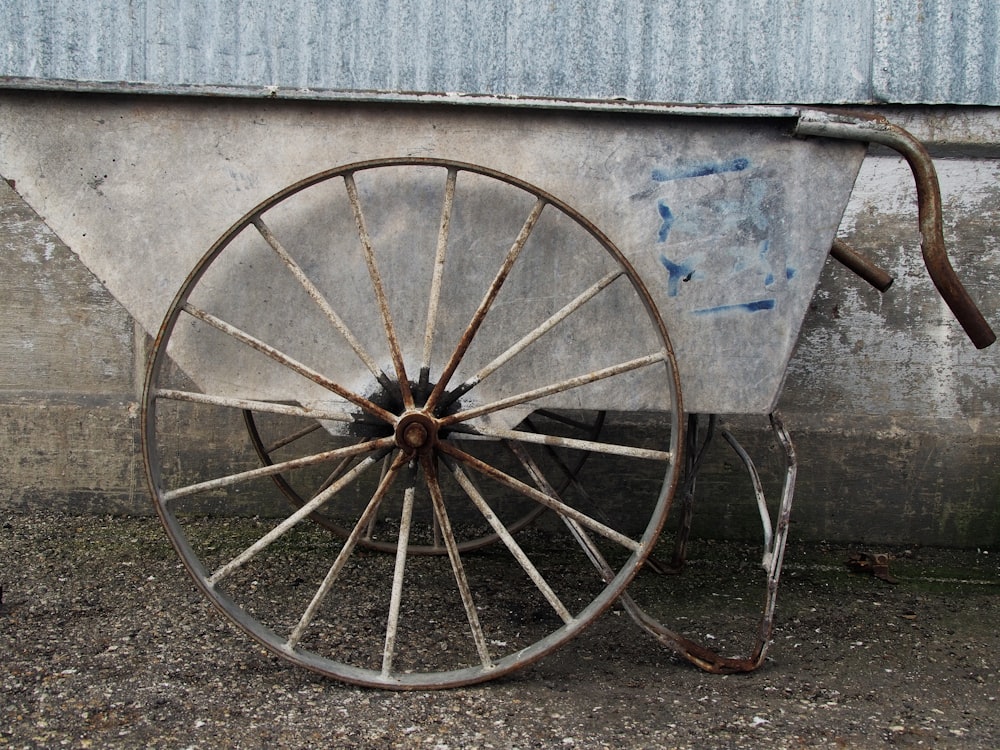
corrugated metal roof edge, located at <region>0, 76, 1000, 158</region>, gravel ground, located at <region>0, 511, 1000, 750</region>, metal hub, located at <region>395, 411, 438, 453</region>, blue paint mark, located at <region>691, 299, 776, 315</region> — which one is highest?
corrugated metal roof edge, located at <region>0, 76, 1000, 158</region>

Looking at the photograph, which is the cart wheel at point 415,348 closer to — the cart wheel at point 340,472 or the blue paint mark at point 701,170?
the blue paint mark at point 701,170

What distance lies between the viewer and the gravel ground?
7.68ft

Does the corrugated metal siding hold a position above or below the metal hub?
above

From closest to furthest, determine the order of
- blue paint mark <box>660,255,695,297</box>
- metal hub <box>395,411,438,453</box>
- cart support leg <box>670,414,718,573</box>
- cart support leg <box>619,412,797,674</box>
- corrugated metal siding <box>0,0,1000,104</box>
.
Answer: metal hub <box>395,411,438,453</box>
blue paint mark <box>660,255,695,297</box>
cart support leg <box>619,412,797,674</box>
cart support leg <box>670,414,718,573</box>
corrugated metal siding <box>0,0,1000,104</box>

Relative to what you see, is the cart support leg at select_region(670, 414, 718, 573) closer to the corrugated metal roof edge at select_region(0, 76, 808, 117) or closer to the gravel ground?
the gravel ground

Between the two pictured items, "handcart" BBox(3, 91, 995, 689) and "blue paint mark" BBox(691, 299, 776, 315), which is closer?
"handcart" BBox(3, 91, 995, 689)

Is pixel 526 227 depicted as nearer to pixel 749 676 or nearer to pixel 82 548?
pixel 749 676

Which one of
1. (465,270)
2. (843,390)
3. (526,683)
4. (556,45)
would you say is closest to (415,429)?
(465,270)

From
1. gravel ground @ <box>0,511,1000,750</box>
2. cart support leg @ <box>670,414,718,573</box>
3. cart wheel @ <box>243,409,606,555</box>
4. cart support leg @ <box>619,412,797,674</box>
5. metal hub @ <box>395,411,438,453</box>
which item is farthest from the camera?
cart wheel @ <box>243,409,606,555</box>

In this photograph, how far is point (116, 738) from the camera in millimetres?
2271

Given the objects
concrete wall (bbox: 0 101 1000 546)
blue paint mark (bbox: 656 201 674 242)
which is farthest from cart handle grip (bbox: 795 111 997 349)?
concrete wall (bbox: 0 101 1000 546)

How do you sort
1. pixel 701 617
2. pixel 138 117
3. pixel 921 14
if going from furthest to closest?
pixel 921 14 → pixel 701 617 → pixel 138 117

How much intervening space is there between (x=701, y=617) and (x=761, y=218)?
1352 mm

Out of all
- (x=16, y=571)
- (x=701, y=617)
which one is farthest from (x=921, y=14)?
(x=16, y=571)
